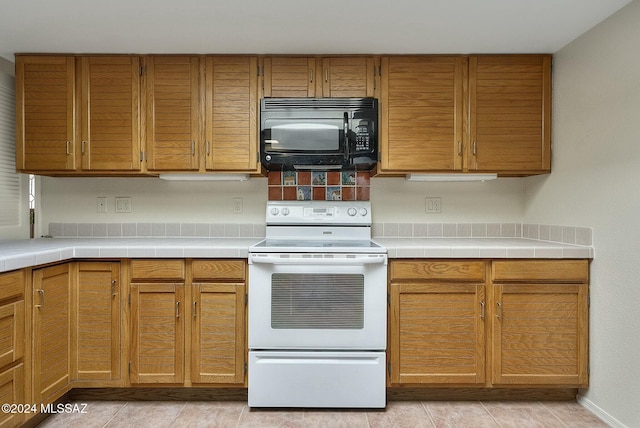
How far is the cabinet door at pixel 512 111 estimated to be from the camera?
236cm

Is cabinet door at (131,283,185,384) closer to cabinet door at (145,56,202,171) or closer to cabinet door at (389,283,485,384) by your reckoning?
cabinet door at (145,56,202,171)

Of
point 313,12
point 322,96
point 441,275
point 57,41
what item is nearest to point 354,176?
point 322,96

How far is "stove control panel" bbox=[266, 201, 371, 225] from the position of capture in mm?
2578

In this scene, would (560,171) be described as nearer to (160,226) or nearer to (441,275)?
(441,275)

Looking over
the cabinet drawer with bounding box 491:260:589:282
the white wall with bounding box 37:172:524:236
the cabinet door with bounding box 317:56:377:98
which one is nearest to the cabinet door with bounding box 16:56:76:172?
the white wall with bounding box 37:172:524:236

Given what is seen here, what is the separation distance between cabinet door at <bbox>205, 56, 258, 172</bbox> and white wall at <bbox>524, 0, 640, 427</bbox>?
1890 mm

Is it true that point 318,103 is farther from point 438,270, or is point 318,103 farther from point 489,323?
point 489,323


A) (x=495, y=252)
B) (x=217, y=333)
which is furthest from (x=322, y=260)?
(x=495, y=252)

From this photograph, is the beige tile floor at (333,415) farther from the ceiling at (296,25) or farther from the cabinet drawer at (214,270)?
the ceiling at (296,25)

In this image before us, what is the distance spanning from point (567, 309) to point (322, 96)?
186 centimetres

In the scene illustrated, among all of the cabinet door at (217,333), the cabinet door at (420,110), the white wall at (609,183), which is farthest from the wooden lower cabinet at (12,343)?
the white wall at (609,183)

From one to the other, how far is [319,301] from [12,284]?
1.45 metres

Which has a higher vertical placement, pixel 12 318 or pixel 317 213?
pixel 317 213

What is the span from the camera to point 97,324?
2.10 meters
